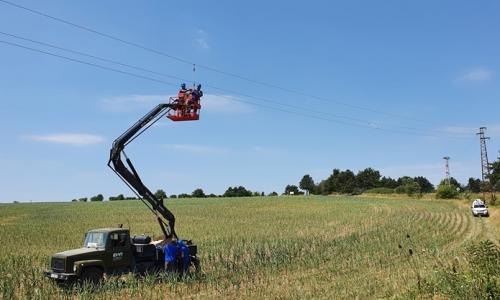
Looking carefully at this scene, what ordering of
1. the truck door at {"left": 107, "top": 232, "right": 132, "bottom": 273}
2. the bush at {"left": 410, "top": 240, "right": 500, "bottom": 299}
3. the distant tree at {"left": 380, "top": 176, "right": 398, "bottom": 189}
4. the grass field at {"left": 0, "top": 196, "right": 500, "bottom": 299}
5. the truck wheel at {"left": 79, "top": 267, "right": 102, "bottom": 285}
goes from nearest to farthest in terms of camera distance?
the bush at {"left": 410, "top": 240, "right": 500, "bottom": 299}
the grass field at {"left": 0, "top": 196, "right": 500, "bottom": 299}
the truck wheel at {"left": 79, "top": 267, "right": 102, "bottom": 285}
the truck door at {"left": 107, "top": 232, "right": 132, "bottom": 273}
the distant tree at {"left": 380, "top": 176, "right": 398, "bottom": 189}

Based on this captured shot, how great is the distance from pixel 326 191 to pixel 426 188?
3553cm

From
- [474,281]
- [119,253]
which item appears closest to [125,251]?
[119,253]

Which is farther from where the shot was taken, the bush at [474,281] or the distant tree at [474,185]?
the distant tree at [474,185]

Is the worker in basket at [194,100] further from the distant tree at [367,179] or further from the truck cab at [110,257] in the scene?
the distant tree at [367,179]

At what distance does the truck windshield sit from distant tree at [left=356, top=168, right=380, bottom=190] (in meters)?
169

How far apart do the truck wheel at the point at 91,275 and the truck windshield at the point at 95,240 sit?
90 centimetres

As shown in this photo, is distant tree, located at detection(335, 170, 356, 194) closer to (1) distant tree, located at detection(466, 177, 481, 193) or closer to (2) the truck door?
(1) distant tree, located at detection(466, 177, 481, 193)

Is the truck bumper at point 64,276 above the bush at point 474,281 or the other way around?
the other way around

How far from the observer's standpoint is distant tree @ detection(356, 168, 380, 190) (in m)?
183

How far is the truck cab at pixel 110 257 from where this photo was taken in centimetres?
1692

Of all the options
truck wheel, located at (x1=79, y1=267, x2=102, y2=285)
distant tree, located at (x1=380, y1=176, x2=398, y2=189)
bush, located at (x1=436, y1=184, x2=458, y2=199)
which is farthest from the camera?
distant tree, located at (x1=380, y1=176, x2=398, y2=189)

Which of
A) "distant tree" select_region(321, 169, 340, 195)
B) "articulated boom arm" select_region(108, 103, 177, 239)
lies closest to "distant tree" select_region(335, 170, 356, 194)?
"distant tree" select_region(321, 169, 340, 195)

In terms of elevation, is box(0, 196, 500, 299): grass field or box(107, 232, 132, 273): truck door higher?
box(107, 232, 132, 273): truck door

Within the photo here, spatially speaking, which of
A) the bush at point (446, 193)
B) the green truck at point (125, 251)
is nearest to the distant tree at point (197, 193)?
the bush at point (446, 193)
